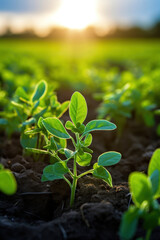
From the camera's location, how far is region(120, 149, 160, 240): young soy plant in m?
1.02

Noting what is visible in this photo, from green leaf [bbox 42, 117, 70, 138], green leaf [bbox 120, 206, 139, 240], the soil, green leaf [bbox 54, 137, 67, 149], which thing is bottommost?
the soil

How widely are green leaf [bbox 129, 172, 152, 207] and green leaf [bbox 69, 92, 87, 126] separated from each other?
0.45 meters

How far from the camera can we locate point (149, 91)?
281 centimetres

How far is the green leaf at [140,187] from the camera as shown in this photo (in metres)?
1.04

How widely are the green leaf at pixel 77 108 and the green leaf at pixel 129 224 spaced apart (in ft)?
1.72

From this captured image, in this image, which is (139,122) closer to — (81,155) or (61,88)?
(81,155)

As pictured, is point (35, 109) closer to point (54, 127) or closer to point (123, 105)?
point (54, 127)

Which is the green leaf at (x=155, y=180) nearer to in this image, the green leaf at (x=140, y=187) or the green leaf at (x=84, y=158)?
the green leaf at (x=140, y=187)

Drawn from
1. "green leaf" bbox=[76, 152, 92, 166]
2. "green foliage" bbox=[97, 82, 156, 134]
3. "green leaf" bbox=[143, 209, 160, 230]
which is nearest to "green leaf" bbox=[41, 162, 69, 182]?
"green leaf" bbox=[76, 152, 92, 166]

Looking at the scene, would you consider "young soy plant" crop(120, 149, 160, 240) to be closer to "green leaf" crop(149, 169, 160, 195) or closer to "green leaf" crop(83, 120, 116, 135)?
"green leaf" crop(149, 169, 160, 195)

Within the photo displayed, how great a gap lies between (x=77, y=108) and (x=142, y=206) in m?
0.56

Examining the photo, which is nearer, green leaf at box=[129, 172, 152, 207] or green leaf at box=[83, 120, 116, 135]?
green leaf at box=[129, 172, 152, 207]

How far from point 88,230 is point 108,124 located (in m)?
0.48

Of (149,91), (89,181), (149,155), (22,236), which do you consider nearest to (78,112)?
(89,181)
